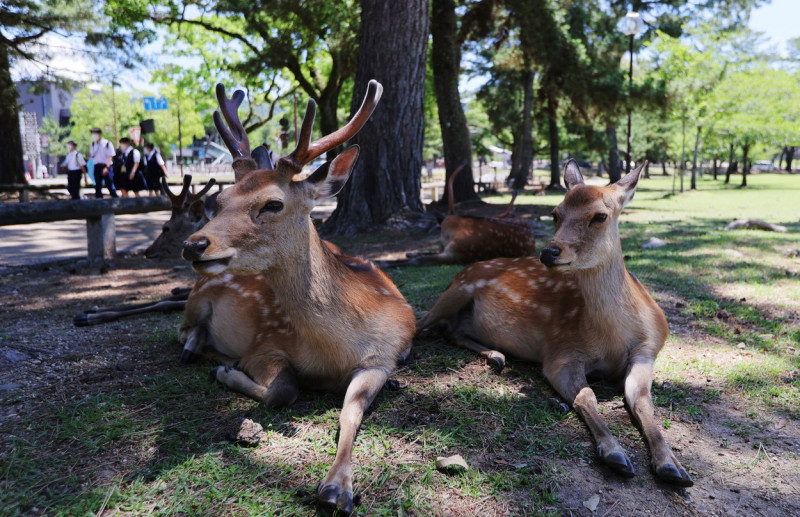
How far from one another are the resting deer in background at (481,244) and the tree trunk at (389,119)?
7.36ft

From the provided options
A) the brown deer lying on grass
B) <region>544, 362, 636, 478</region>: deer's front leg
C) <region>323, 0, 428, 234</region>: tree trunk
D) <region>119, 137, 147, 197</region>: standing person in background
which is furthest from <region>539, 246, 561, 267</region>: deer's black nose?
<region>119, 137, 147, 197</region>: standing person in background

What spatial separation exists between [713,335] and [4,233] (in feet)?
40.5

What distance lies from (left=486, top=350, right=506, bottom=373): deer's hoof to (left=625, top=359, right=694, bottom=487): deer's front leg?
0.75m

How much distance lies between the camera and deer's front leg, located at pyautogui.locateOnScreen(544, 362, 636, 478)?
2.46 m

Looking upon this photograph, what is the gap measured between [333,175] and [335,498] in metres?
1.58

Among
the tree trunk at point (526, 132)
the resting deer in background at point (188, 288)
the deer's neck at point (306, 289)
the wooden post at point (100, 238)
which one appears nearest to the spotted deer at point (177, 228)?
the resting deer in background at point (188, 288)

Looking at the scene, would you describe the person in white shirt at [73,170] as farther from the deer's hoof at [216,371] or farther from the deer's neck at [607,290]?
the deer's neck at [607,290]

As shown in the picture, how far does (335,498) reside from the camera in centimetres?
221

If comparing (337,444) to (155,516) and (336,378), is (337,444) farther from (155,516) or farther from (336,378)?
(155,516)

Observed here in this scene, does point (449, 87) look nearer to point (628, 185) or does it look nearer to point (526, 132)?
point (526, 132)

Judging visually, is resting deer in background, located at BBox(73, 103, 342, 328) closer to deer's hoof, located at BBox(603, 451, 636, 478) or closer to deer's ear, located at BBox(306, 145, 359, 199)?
deer's ear, located at BBox(306, 145, 359, 199)

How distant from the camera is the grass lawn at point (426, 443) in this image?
2.30 m

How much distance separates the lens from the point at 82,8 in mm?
15438

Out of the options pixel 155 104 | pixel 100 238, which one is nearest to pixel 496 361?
pixel 100 238
